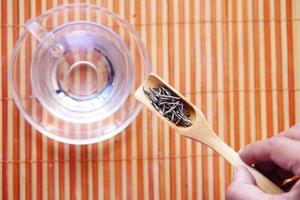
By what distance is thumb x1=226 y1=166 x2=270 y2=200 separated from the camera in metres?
0.49

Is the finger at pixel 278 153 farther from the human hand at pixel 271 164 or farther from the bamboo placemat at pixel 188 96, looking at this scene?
the bamboo placemat at pixel 188 96

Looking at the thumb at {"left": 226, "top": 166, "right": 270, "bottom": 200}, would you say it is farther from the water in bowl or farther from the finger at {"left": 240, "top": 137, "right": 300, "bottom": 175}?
the water in bowl

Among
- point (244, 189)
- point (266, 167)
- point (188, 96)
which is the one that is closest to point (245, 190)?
point (244, 189)

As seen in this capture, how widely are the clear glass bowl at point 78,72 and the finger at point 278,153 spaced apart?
6.4 inches

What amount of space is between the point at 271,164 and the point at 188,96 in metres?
0.15

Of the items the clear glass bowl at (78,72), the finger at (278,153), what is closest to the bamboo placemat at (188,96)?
the clear glass bowl at (78,72)

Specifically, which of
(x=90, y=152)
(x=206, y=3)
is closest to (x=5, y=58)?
(x=90, y=152)

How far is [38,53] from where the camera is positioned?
0.70 metres

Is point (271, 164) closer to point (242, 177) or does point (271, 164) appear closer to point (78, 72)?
point (242, 177)

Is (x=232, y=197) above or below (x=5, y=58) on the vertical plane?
below

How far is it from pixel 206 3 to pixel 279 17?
0.10 meters

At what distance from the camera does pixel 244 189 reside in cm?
51

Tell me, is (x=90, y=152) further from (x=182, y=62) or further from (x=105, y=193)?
(x=182, y=62)

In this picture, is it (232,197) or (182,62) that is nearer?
(232,197)
